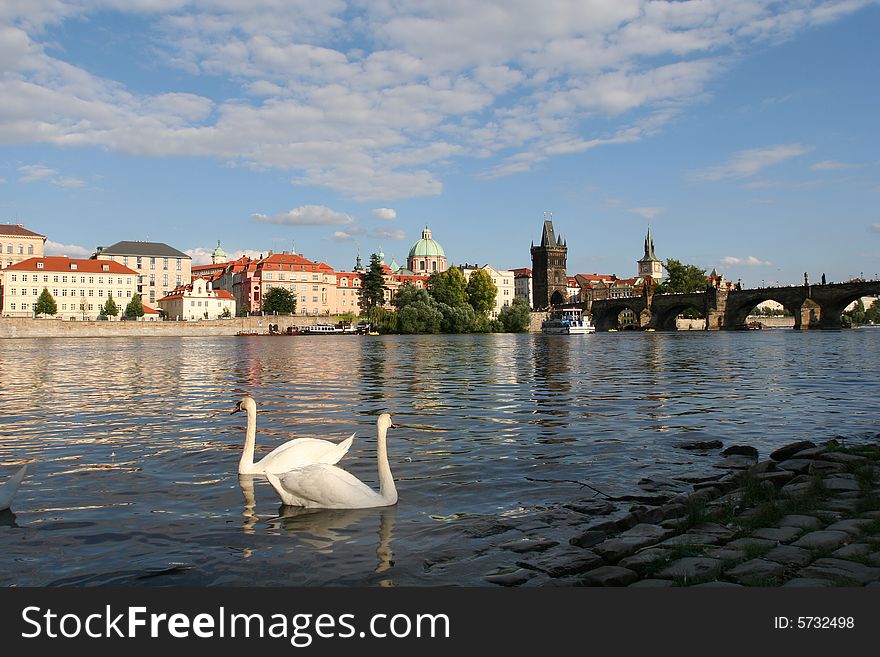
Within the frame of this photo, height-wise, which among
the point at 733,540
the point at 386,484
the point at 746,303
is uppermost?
the point at 746,303

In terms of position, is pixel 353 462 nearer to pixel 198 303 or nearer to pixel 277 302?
pixel 277 302

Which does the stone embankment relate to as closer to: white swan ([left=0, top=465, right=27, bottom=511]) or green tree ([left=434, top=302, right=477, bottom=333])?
white swan ([left=0, top=465, right=27, bottom=511])

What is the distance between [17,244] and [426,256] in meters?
91.6

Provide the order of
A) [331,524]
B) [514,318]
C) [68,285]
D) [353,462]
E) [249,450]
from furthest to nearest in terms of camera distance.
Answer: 1. [68,285]
2. [514,318]
3. [353,462]
4. [249,450]
5. [331,524]

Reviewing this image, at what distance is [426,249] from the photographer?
598 ft

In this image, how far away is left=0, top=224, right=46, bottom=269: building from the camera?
120625mm

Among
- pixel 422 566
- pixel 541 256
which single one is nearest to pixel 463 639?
pixel 422 566

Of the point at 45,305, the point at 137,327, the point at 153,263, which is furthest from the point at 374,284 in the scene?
the point at 153,263

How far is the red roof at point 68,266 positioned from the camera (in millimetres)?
116250

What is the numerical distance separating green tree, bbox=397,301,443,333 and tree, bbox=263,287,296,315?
3703cm

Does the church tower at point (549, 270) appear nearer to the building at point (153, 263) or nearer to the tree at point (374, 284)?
the tree at point (374, 284)

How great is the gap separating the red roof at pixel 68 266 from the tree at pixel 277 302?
24991mm

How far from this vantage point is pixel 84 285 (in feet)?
400

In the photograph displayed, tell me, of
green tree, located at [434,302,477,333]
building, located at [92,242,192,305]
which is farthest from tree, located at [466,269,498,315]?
building, located at [92,242,192,305]
